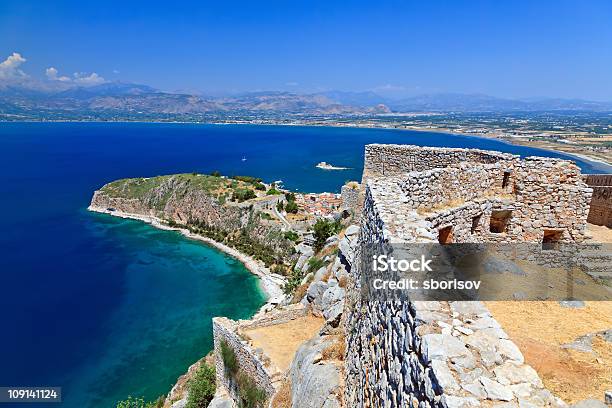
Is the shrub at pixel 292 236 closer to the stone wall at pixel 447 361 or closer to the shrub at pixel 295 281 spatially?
the shrub at pixel 295 281

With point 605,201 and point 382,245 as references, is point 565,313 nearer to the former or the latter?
point 382,245

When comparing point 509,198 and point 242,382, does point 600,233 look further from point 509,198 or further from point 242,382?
point 242,382

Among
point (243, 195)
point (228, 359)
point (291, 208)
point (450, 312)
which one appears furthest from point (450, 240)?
point (243, 195)

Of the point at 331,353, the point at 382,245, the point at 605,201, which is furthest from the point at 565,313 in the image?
the point at 605,201

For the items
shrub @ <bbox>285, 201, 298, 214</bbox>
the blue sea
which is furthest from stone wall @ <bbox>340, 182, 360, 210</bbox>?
shrub @ <bbox>285, 201, 298, 214</bbox>

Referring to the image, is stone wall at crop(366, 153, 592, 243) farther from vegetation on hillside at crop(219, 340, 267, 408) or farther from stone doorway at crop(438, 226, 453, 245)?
vegetation on hillside at crop(219, 340, 267, 408)

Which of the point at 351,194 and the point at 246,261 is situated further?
the point at 246,261

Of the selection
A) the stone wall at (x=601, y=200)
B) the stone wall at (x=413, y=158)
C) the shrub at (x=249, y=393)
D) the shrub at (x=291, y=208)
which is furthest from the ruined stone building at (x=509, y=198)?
the shrub at (x=291, y=208)
